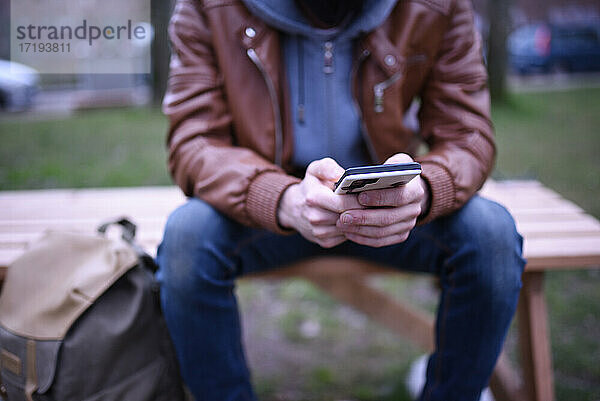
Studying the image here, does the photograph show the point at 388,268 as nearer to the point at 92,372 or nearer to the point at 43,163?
the point at 92,372

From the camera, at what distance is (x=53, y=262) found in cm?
152

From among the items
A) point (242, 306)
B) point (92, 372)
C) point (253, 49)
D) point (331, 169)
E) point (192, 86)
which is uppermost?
point (253, 49)

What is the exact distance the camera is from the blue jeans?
138 cm

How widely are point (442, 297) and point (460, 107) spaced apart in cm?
54

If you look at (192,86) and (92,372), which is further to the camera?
(192,86)

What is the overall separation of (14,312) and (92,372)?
267 mm

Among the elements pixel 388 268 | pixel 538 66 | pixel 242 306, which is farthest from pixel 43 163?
pixel 538 66

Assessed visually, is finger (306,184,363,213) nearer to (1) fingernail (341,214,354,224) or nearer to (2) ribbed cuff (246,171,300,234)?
(1) fingernail (341,214,354,224)

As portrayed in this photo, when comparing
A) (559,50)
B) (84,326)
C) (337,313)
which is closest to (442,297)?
(84,326)

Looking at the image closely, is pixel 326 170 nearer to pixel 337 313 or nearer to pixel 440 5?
pixel 440 5

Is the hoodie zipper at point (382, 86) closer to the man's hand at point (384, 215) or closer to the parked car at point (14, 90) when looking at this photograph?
the man's hand at point (384, 215)

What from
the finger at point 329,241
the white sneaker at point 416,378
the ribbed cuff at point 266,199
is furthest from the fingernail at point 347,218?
the white sneaker at point 416,378

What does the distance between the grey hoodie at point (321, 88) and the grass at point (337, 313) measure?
40.9 inches

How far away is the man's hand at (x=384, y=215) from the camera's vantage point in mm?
1229
